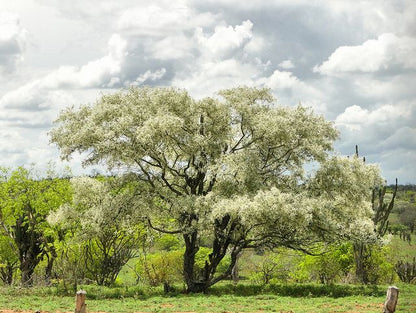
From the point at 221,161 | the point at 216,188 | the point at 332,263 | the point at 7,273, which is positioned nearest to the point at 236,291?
the point at 216,188

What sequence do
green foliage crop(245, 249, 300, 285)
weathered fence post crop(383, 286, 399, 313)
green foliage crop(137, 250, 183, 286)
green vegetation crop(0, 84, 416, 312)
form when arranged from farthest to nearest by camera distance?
1. green foliage crop(245, 249, 300, 285)
2. green foliage crop(137, 250, 183, 286)
3. green vegetation crop(0, 84, 416, 312)
4. weathered fence post crop(383, 286, 399, 313)

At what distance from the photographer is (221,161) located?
26.2 metres

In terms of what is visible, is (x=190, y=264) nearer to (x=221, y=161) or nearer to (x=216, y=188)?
(x=216, y=188)

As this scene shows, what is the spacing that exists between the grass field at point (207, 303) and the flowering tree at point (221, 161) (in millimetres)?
3015

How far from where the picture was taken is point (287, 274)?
4422 centimetres

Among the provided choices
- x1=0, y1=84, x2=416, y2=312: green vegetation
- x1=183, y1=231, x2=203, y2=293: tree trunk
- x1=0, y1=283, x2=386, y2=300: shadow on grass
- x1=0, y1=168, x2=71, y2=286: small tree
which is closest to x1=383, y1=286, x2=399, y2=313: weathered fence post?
x1=0, y1=84, x2=416, y2=312: green vegetation

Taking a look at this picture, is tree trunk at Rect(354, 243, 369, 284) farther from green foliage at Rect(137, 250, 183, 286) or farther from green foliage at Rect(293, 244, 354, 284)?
green foliage at Rect(137, 250, 183, 286)

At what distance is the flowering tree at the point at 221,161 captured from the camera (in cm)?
2578

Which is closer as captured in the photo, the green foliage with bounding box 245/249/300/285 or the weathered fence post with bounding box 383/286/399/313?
the weathered fence post with bounding box 383/286/399/313

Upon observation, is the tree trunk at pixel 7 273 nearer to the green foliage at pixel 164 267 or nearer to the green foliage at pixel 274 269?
the green foliage at pixel 164 267

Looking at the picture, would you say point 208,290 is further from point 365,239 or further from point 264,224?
point 365,239

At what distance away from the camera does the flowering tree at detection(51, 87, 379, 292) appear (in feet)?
84.6

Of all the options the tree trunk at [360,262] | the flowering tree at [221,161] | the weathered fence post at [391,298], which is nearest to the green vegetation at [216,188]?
the flowering tree at [221,161]

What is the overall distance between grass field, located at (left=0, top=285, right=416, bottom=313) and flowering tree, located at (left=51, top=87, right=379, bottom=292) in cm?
301
